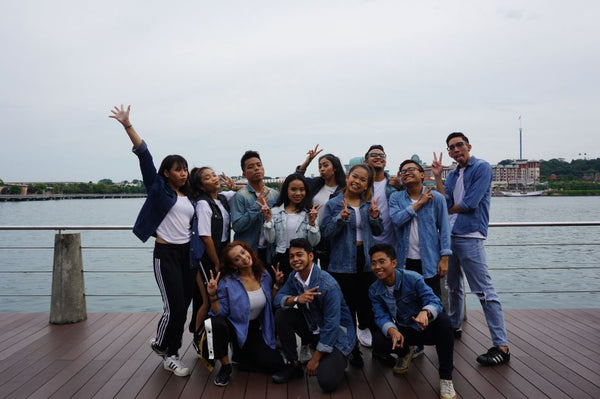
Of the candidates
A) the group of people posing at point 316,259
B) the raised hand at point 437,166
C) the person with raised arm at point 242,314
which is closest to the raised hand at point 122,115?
the group of people posing at point 316,259

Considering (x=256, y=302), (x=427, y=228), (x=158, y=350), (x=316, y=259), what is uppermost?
(x=427, y=228)

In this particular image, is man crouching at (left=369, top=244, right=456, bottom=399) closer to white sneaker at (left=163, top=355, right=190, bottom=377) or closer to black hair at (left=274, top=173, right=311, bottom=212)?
black hair at (left=274, top=173, right=311, bottom=212)

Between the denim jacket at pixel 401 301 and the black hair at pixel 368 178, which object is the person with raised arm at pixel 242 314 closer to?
the denim jacket at pixel 401 301

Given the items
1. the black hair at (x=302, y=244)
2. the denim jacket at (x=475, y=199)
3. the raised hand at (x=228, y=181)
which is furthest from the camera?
the raised hand at (x=228, y=181)

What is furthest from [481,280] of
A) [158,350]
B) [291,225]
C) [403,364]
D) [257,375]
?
[158,350]

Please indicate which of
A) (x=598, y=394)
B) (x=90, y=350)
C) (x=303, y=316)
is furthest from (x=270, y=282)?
(x=598, y=394)

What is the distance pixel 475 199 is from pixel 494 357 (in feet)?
3.87

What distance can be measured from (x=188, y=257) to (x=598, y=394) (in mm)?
2843

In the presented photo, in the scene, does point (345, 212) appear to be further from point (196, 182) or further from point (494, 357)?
point (494, 357)

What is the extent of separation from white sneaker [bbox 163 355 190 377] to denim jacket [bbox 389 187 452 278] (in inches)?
69.3

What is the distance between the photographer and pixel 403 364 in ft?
10.3

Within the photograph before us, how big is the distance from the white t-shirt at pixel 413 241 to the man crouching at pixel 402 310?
0.28 m

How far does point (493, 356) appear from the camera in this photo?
129 inches

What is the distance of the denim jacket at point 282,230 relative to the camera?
11.0 feet
